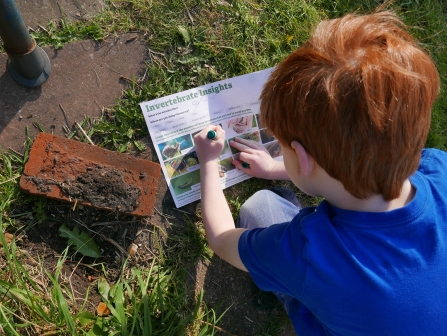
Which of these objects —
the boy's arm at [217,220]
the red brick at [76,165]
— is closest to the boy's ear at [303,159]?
the boy's arm at [217,220]

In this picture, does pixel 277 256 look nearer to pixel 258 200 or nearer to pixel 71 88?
pixel 258 200

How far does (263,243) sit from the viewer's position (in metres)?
1.50

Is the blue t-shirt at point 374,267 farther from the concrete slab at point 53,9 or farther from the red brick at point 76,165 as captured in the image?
the concrete slab at point 53,9

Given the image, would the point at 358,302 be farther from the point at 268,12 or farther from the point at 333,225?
the point at 268,12

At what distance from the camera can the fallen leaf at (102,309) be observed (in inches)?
73.8

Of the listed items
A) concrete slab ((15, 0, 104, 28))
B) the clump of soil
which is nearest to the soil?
the clump of soil

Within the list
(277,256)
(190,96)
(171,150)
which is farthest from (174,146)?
(277,256)

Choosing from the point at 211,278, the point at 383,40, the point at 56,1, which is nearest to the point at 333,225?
the point at 383,40

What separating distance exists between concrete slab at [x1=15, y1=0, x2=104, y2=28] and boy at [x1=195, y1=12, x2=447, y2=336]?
1157 millimetres

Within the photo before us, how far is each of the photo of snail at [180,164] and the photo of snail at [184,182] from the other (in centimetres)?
3

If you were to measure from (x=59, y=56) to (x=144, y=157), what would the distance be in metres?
0.63

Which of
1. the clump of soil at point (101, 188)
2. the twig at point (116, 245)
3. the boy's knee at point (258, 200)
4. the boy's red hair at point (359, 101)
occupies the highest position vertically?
the boy's red hair at point (359, 101)

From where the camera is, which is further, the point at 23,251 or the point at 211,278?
the point at 211,278

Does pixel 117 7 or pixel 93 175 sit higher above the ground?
pixel 117 7
